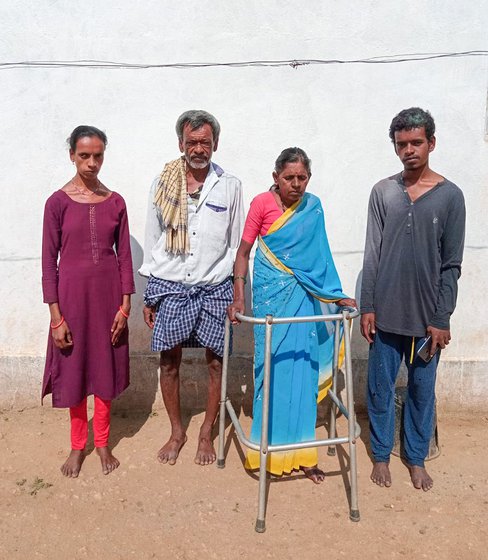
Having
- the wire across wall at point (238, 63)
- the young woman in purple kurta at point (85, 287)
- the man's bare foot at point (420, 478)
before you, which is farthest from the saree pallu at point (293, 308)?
the wire across wall at point (238, 63)

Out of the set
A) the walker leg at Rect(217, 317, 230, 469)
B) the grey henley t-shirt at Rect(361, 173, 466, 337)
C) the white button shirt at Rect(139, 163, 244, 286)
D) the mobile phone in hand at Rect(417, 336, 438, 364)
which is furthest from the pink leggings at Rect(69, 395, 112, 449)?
the mobile phone in hand at Rect(417, 336, 438, 364)

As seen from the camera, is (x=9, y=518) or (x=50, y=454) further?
(x=50, y=454)

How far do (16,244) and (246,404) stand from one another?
220 centimetres

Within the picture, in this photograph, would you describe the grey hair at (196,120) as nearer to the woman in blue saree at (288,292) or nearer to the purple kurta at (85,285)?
the woman in blue saree at (288,292)

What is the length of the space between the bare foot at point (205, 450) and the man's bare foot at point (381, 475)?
3.33 ft

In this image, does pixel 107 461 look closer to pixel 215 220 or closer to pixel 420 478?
pixel 215 220

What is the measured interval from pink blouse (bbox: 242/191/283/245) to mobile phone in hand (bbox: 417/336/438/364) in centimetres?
110

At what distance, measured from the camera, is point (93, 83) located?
11.2ft

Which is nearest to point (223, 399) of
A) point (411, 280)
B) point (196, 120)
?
point (411, 280)

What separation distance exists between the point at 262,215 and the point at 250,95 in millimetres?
1282

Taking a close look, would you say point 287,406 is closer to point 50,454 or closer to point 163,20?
point 50,454

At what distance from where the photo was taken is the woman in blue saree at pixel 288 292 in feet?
8.54

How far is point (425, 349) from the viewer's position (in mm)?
2625

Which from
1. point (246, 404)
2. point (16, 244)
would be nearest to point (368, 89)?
point (246, 404)
